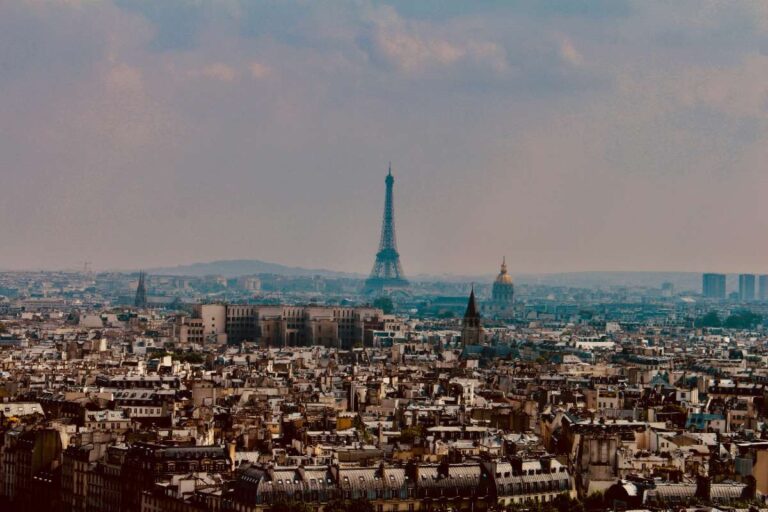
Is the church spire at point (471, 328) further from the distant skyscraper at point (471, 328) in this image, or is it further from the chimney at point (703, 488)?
the chimney at point (703, 488)

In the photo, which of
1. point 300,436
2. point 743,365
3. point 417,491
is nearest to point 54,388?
point 300,436

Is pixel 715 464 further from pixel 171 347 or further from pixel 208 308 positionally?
pixel 208 308

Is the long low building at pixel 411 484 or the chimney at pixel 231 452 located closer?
the long low building at pixel 411 484

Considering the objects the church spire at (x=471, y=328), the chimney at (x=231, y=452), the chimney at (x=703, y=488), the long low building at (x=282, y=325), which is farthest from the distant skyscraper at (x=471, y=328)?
the chimney at (x=703, y=488)

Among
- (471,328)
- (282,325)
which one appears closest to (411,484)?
(471,328)

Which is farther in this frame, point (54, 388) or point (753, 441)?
point (54, 388)

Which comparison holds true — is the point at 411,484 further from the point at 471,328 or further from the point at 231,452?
the point at 471,328

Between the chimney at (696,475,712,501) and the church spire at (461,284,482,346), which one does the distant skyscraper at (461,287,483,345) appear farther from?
the chimney at (696,475,712,501)

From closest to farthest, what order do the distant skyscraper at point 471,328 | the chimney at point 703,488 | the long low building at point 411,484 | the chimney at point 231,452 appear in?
the long low building at point 411,484 < the chimney at point 703,488 < the chimney at point 231,452 < the distant skyscraper at point 471,328

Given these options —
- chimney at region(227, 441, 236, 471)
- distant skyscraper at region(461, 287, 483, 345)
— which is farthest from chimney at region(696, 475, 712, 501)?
distant skyscraper at region(461, 287, 483, 345)

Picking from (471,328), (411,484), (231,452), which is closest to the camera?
(411,484)

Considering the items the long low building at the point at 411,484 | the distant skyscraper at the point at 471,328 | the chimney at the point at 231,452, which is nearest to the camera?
the long low building at the point at 411,484
